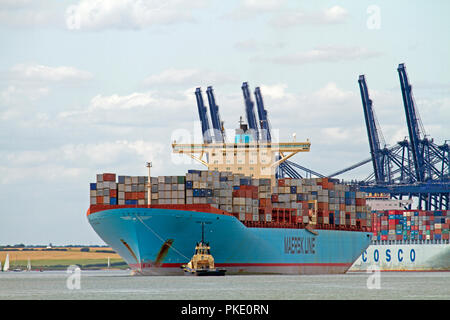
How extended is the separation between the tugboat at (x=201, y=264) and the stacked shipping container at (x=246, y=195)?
394 cm

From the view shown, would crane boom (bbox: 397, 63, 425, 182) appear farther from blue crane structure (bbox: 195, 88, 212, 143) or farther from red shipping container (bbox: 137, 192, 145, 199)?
red shipping container (bbox: 137, 192, 145, 199)

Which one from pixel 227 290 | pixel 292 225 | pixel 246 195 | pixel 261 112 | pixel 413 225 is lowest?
pixel 227 290

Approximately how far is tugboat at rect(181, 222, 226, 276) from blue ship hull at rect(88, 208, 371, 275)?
5.12 feet

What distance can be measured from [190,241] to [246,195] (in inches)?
289

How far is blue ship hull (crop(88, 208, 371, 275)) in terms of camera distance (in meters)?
79.4

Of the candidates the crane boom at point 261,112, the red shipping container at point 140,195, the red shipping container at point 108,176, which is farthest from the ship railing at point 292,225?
the crane boom at point 261,112

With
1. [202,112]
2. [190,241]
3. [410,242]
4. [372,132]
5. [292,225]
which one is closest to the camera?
[190,241]

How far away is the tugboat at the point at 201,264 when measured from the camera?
260 ft

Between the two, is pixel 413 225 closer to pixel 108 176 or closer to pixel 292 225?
pixel 292 225

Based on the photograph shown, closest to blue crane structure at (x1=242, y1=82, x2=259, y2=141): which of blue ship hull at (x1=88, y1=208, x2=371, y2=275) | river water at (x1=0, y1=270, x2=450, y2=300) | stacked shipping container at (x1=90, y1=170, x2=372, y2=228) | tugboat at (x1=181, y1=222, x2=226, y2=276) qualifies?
stacked shipping container at (x1=90, y1=170, x2=372, y2=228)

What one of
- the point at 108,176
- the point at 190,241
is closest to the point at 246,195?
the point at 190,241

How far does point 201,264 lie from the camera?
7956cm
